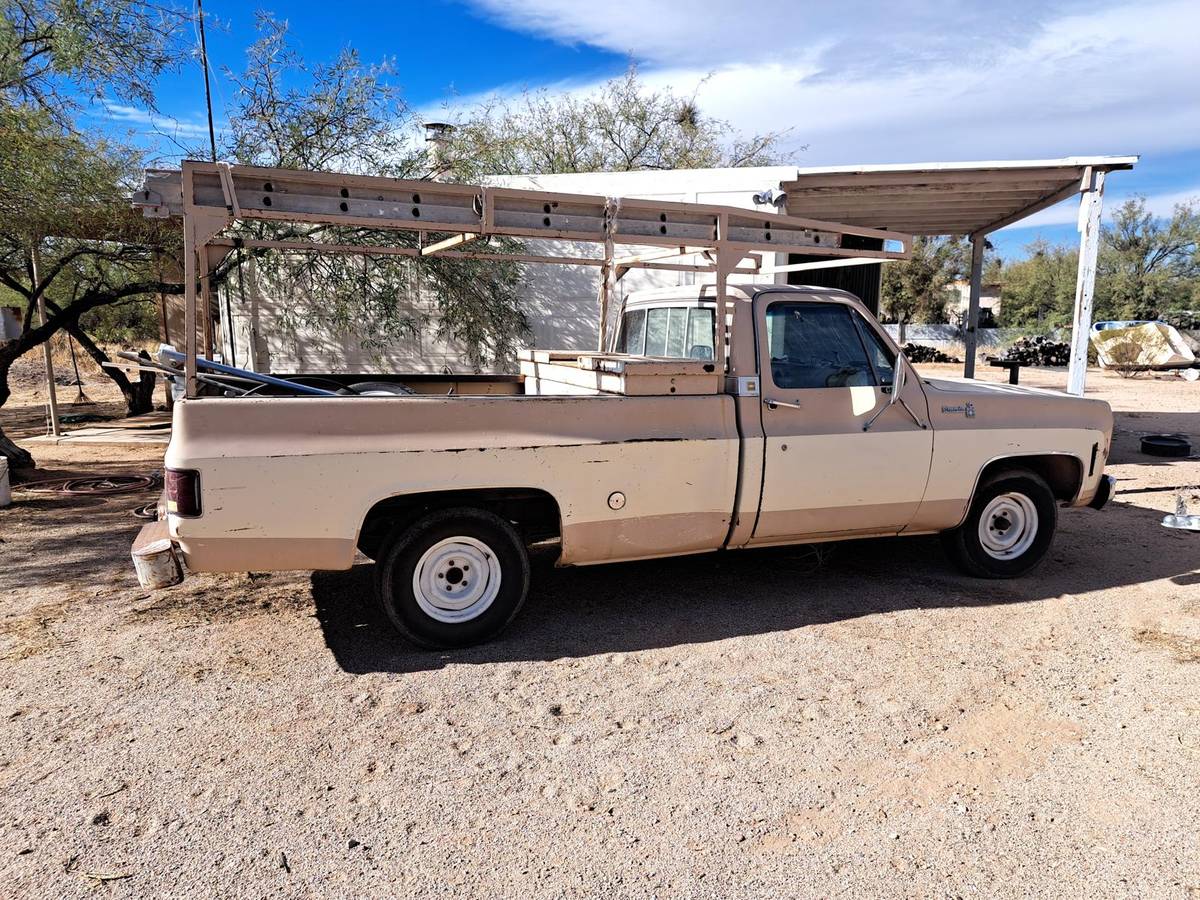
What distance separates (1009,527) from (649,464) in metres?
2.76

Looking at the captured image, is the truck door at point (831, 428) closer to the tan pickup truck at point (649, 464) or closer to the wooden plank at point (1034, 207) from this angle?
the tan pickup truck at point (649, 464)

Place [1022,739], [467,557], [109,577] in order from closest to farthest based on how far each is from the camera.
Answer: [1022,739], [467,557], [109,577]

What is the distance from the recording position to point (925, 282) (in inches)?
1646

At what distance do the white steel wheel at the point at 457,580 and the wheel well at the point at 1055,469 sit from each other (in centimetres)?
328

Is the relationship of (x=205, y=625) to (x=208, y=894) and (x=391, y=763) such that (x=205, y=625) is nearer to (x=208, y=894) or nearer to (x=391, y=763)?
(x=391, y=763)

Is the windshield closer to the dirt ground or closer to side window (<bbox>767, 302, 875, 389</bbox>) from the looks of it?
side window (<bbox>767, 302, 875, 389</bbox>)

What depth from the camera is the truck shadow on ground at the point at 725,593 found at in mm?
4648

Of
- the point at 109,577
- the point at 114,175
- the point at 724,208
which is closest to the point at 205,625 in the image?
the point at 109,577

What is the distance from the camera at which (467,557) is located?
4.53 m

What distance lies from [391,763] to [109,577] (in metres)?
3.26

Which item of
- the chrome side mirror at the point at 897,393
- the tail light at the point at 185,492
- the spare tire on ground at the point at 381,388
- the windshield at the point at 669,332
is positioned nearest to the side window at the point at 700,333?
the windshield at the point at 669,332

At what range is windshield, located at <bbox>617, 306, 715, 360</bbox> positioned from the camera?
5309mm

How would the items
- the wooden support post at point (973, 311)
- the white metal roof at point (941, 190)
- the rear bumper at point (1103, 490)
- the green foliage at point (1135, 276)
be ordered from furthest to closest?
the green foliage at point (1135, 276)
the wooden support post at point (973, 311)
the white metal roof at point (941, 190)
the rear bumper at point (1103, 490)

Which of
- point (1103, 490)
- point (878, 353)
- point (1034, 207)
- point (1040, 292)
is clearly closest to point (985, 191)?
point (1034, 207)
